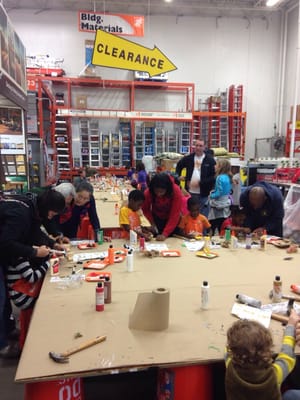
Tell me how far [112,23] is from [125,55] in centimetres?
323

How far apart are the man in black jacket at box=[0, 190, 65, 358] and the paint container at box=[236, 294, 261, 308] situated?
53.1 inches

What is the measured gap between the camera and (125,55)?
14.6 feet

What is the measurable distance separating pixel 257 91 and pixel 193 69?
2.40m

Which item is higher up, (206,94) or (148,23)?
(148,23)

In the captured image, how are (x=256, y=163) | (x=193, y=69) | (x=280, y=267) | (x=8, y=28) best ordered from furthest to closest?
(x=193, y=69), (x=256, y=163), (x=8, y=28), (x=280, y=267)

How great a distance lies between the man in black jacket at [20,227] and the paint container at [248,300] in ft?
4.43

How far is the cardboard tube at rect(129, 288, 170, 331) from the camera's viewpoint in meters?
1.58

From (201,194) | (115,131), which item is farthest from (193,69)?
(201,194)

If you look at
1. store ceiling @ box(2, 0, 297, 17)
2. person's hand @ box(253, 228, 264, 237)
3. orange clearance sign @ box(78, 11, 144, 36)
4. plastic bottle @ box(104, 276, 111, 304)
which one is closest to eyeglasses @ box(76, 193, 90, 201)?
plastic bottle @ box(104, 276, 111, 304)

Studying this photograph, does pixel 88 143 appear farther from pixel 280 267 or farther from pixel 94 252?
pixel 280 267

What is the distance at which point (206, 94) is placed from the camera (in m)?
11.1

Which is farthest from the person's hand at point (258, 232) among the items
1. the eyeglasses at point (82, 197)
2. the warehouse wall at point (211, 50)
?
Answer: the warehouse wall at point (211, 50)

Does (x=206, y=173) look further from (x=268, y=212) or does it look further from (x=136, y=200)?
(x=136, y=200)

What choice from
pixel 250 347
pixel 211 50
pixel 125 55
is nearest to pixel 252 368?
pixel 250 347
